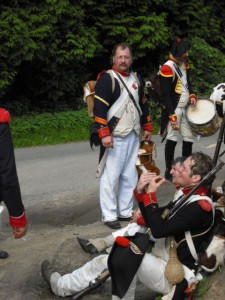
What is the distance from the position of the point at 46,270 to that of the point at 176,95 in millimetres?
3166

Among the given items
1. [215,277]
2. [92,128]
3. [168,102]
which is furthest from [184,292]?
[168,102]

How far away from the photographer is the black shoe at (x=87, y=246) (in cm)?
466

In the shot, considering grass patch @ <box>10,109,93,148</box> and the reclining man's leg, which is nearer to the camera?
the reclining man's leg

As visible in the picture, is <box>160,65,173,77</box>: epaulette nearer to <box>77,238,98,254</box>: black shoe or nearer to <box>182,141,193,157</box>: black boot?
<box>182,141,193,157</box>: black boot

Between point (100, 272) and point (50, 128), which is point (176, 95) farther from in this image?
point (50, 128)

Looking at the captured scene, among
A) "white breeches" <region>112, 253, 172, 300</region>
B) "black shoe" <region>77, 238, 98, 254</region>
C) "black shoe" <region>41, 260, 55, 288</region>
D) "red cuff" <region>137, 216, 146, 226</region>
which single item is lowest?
"black shoe" <region>77, 238, 98, 254</region>

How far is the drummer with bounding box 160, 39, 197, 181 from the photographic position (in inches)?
255

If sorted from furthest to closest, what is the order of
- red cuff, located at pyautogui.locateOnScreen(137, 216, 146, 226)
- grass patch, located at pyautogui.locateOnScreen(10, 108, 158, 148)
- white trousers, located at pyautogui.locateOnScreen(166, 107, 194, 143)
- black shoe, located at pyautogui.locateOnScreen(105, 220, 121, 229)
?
grass patch, located at pyautogui.locateOnScreen(10, 108, 158, 148), white trousers, located at pyautogui.locateOnScreen(166, 107, 194, 143), black shoe, located at pyautogui.locateOnScreen(105, 220, 121, 229), red cuff, located at pyautogui.locateOnScreen(137, 216, 146, 226)

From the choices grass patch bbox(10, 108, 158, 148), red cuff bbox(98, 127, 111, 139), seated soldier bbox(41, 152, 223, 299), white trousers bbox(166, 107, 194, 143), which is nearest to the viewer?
seated soldier bbox(41, 152, 223, 299)

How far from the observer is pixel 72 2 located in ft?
42.2

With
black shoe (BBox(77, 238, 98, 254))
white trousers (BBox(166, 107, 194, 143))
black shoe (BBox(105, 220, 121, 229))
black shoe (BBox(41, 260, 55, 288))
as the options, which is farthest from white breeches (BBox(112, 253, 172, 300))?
white trousers (BBox(166, 107, 194, 143))

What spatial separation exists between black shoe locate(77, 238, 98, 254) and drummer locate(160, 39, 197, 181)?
2.30 meters

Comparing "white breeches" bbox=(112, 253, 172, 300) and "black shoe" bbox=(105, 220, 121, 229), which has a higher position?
"white breeches" bbox=(112, 253, 172, 300)

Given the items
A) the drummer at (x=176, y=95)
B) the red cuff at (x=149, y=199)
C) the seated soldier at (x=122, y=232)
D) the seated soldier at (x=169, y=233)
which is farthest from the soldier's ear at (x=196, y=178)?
the drummer at (x=176, y=95)
